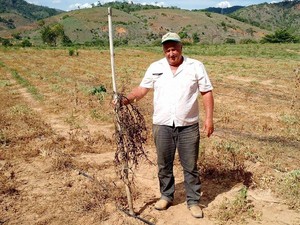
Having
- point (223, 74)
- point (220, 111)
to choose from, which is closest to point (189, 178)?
point (220, 111)

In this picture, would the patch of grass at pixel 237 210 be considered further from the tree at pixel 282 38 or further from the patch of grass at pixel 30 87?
the tree at pixel 282 38

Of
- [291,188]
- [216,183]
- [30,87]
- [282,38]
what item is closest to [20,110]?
[30,87]

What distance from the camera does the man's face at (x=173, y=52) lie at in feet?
11.7

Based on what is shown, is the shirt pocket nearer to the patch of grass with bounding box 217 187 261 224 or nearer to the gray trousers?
the gray trousers

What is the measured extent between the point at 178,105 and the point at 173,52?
Result: 0.57 meters

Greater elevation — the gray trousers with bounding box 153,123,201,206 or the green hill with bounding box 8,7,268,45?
the green hill with bounding box 8,7,268,45

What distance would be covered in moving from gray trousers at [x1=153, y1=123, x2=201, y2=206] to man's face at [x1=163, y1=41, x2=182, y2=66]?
753mm

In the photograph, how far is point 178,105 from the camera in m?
3.67

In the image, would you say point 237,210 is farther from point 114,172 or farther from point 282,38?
point 282,38

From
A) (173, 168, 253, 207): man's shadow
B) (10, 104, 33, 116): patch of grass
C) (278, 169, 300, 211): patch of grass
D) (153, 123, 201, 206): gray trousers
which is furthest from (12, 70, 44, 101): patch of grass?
(278, 169, 300, 211): patch of grass

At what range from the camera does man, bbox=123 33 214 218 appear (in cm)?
361

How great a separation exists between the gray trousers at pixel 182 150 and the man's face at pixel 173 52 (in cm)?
75

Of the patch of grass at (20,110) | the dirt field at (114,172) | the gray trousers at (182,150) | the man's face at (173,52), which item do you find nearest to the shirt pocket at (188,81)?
the man's face at (173,52)

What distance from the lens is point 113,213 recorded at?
4105 millimetres
